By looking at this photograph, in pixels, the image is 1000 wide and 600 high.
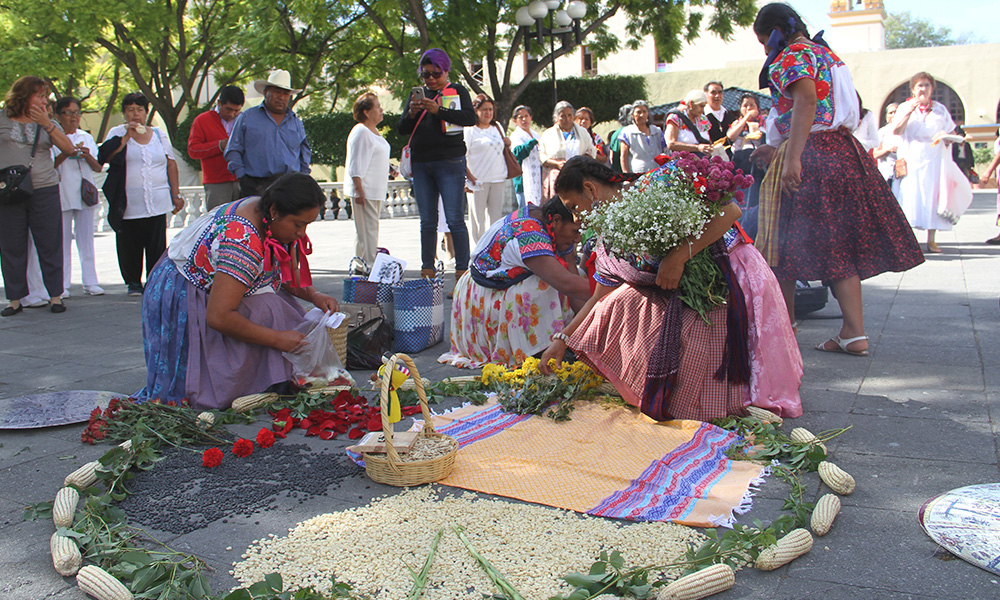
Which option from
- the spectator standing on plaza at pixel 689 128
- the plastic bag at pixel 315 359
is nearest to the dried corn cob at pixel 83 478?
the plastic bag at pixel 315 359

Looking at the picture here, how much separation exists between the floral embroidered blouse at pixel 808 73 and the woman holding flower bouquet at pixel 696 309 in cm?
109

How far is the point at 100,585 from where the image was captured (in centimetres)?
210

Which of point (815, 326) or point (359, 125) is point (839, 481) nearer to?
point (815, 326)

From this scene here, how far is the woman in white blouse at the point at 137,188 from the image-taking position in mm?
7398

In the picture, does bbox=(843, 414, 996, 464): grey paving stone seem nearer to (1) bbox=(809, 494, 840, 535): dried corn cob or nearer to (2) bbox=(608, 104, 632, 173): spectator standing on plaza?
(1) bbox=(809, 494, 840, 535): dried corn cob

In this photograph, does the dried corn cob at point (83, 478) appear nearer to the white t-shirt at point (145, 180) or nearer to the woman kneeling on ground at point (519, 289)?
the woman kneeling on ground at point (519, 289)

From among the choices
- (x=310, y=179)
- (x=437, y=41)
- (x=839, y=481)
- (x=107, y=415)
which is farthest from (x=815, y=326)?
(x=437, y=41)

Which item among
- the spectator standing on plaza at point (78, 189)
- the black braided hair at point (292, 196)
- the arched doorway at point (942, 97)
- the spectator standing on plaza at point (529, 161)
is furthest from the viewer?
the arched doorway at point (942, 97)

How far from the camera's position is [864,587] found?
212 centimetres

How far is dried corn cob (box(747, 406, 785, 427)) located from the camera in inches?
132

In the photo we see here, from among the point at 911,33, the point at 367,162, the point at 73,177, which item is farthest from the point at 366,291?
the point at 911,33

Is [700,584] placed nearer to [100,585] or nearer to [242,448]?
[100,585]

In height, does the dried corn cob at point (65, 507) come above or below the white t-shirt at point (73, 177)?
below

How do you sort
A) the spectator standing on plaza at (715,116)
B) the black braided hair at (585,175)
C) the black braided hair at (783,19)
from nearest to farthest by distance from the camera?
the black braided hair at (585,175) → the black braided hair at (783,19) → the spectator standing on plaza at (715,116)
